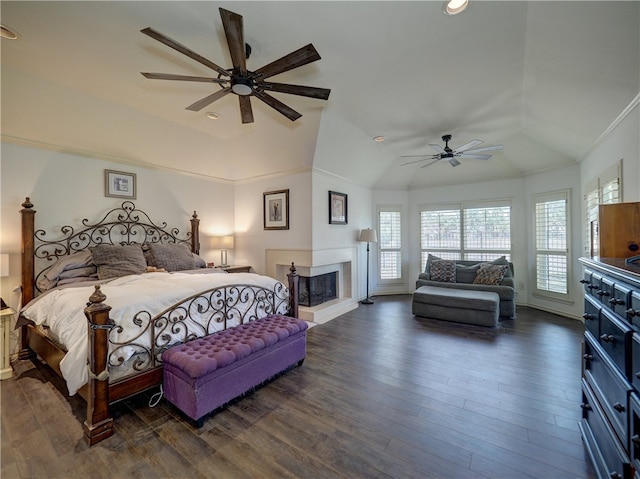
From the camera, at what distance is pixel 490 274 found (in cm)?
514

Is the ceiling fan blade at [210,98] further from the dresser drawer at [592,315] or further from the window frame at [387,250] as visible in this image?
the window frame at [387,250]

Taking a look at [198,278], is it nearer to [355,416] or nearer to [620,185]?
[355,416]

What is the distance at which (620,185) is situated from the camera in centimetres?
301

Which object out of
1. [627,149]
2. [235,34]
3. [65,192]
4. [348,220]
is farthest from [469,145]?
[65,192]

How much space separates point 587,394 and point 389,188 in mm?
5442

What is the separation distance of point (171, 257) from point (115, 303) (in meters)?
1.88

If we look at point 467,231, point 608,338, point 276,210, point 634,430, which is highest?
point 276,210

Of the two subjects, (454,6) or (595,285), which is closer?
(595,285)

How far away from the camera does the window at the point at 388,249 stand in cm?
683

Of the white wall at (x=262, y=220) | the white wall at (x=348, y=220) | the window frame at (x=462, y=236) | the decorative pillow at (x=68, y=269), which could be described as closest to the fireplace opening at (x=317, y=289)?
the white wall at (x=348, y=220)

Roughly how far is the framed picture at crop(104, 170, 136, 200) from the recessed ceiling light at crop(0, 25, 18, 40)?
6.05ft

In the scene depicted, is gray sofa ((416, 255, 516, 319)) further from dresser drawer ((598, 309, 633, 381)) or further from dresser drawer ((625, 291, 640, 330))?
dresser drawer ((625, 291, 640, 330))

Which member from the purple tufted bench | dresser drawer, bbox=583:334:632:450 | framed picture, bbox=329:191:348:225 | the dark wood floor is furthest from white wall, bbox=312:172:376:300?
dresser drawer, bbox=583:334:632:450

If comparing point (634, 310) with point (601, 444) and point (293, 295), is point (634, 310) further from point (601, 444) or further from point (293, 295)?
point (293, 295)
